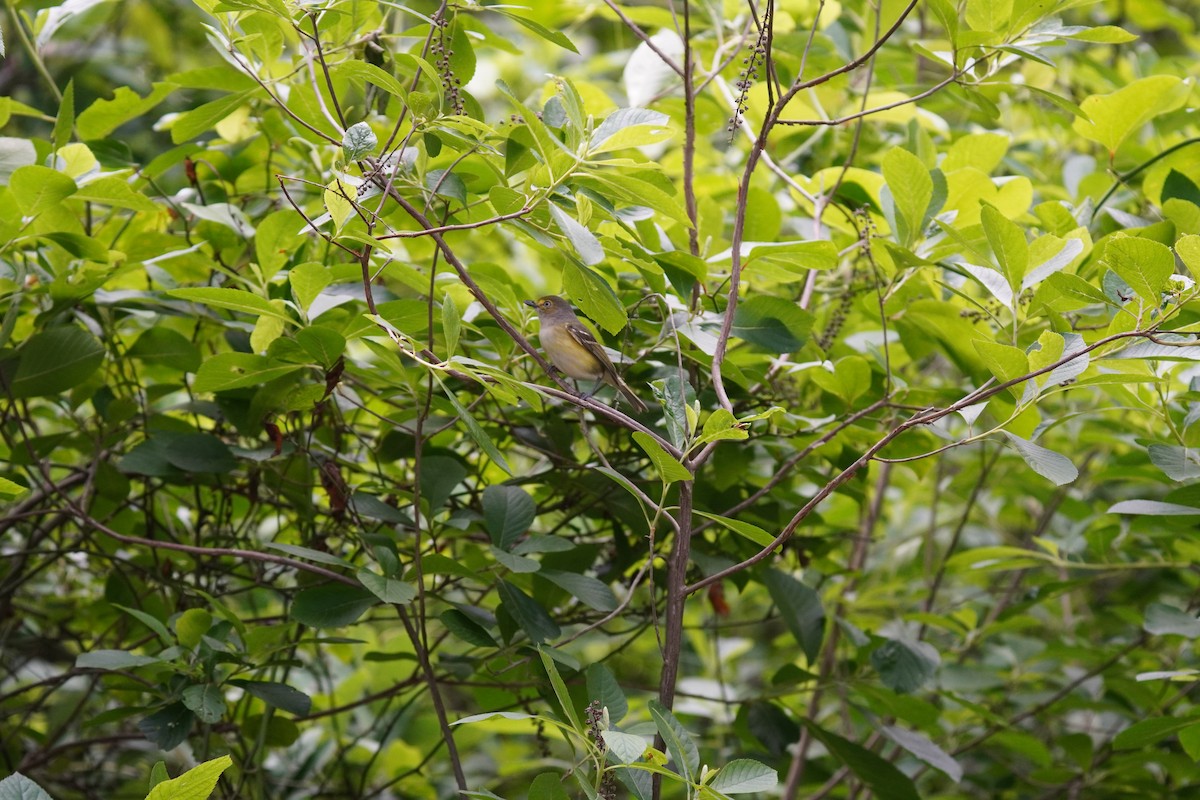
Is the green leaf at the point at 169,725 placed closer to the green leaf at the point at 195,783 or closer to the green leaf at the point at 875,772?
the green leaf at the point at 195,783

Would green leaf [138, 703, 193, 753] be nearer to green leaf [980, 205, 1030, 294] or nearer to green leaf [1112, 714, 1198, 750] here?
green leaf [980, 205, 1030, 294]

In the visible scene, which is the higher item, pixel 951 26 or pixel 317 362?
pixel 951 26

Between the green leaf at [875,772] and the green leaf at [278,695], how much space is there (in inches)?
41.3

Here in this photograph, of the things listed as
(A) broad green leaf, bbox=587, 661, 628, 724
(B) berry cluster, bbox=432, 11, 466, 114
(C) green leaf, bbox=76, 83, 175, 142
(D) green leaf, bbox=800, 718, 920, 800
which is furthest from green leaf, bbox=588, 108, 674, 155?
(D) green leaf, bbox=800, 718, 920, 800

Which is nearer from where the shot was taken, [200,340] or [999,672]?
[200,340]

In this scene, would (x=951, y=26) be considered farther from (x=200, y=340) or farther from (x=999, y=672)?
(x=999, y=672)

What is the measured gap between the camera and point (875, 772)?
225cm

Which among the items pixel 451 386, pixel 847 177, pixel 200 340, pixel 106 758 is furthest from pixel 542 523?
pixel 106 758

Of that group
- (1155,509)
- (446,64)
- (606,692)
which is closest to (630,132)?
(446,64)

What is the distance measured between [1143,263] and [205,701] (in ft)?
5.39

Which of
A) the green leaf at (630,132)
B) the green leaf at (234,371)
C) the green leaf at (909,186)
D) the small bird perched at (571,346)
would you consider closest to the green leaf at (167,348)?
the green leaf at (234,371)

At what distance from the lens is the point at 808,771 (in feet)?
10.0

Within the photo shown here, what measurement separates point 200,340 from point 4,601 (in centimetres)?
75

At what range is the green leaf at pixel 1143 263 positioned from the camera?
1.58 m
